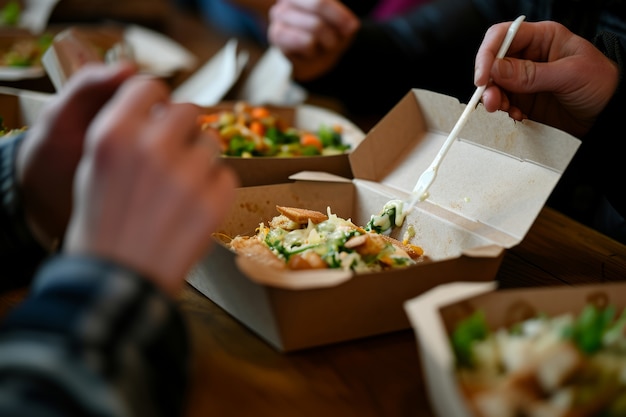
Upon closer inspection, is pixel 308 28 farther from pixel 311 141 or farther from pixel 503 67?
pixel 503 67

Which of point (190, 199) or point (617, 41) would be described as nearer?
point (190, 199)

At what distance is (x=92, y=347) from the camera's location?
67 centimetres

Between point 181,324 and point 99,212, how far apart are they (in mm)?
154

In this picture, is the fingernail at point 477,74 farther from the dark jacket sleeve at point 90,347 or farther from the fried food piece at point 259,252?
the dark jacket sleeve at point 90,347

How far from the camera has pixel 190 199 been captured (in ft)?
2.47

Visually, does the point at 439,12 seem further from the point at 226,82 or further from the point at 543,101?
the point at 543,101

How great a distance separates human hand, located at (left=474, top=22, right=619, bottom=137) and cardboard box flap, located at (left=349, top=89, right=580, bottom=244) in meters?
0.06

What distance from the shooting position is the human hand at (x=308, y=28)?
7.50 ft

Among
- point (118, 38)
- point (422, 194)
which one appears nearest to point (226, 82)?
point (118, 38)

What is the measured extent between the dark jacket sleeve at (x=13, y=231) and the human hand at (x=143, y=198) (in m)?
0.26

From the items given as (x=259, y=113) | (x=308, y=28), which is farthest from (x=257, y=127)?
(x=308, y=28)

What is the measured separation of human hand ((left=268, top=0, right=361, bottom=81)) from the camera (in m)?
2.29

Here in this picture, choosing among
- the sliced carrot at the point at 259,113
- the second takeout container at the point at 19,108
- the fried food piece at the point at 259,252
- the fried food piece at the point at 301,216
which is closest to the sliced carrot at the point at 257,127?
the sliced carrot at the point at 259,113

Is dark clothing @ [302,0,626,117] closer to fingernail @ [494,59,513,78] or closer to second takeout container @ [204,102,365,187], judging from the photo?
second takeout container @ [204,102,365,187]
